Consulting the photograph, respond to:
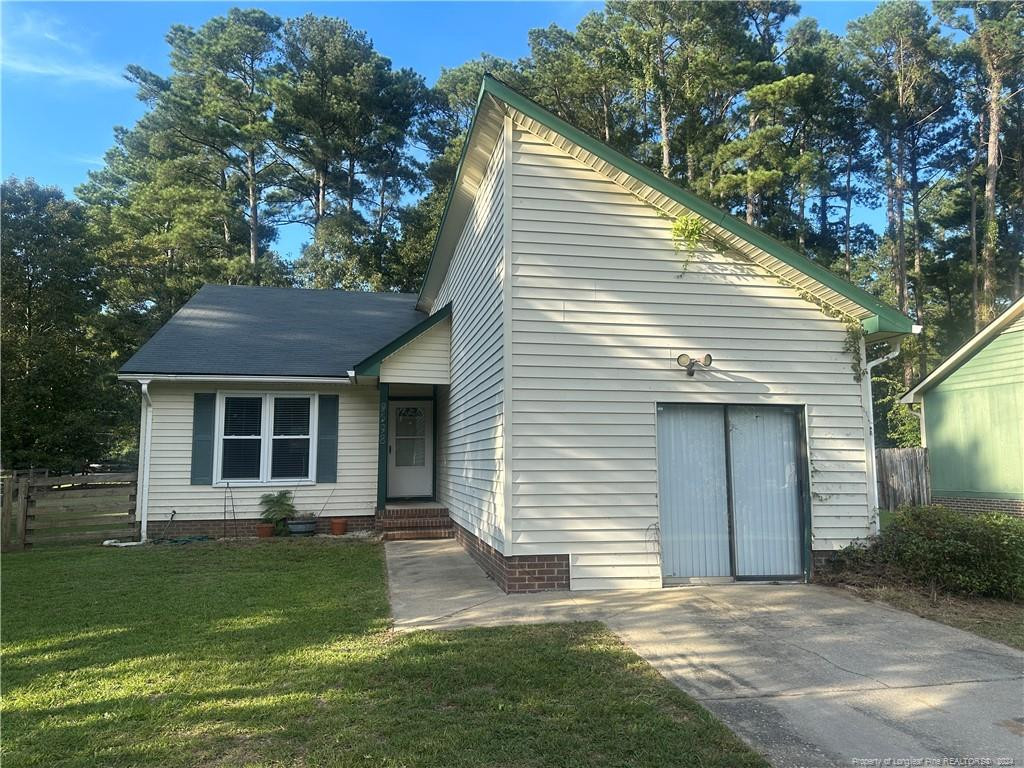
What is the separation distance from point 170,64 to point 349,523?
35204 millimetres

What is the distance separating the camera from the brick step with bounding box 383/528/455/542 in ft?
35.1

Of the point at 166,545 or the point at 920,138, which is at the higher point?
the point at 920,138

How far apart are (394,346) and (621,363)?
4714mm

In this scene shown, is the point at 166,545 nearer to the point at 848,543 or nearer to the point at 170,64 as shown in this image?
the point at 848,543

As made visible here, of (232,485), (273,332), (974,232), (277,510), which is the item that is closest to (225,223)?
(273,332)

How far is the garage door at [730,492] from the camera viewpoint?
23.6ft

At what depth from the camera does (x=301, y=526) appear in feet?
36.7

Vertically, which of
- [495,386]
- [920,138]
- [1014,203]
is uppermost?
[920,138]

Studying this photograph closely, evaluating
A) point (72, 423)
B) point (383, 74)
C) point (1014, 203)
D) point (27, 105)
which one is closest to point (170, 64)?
point (383, 74)

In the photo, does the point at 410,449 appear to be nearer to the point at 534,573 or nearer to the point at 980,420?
the point at 534,573

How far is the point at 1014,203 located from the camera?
2905 centimetres

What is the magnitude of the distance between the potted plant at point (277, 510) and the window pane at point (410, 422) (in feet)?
8.10

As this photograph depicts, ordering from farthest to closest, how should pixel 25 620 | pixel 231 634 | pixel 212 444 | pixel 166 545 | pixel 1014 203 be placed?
pixel 1014 203, pixel 212 444, pixel 166 545, pixel 25 620, pixel 231 634

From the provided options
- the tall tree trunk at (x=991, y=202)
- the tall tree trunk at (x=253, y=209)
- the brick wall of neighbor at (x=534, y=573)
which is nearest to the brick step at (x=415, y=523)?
the brick wall of neighbor at (x=534, y=573)
